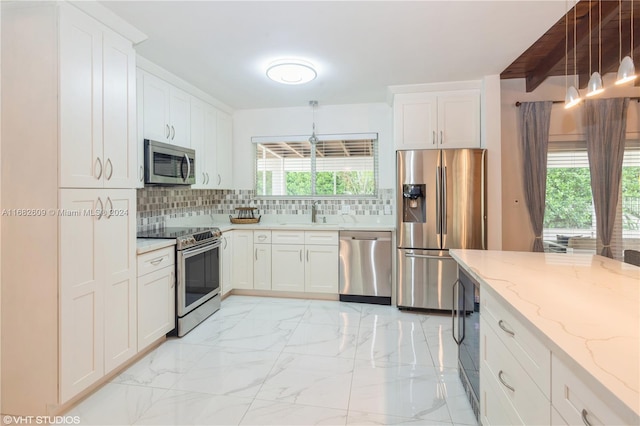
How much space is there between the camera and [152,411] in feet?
6.02

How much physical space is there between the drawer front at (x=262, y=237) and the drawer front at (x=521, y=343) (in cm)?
277

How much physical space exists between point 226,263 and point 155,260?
130 centimetres

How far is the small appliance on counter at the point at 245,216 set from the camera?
4215 mm

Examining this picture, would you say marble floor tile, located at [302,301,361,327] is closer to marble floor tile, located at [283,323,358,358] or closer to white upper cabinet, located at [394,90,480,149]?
marble floor tile, located at [283,323,358,358]

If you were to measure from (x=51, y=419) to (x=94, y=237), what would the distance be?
3.38 feet

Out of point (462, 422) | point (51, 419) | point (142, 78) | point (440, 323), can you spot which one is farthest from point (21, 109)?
point (440, 323)

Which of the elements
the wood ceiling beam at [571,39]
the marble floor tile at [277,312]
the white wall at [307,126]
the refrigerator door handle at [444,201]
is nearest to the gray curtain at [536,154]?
the wood ceiling beam at [571,39]

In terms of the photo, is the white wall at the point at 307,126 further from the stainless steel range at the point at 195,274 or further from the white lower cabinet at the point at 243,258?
the stainless steel range at the point at 195,274

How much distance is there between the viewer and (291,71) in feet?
9.37

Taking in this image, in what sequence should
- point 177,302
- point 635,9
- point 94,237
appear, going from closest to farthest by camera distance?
point 94,237, point 635,9, point 177,302

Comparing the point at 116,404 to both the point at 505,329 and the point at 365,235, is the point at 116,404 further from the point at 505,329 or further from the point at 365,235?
the point at 365,235

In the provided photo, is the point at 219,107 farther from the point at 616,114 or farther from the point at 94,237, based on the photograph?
the point at 616,114

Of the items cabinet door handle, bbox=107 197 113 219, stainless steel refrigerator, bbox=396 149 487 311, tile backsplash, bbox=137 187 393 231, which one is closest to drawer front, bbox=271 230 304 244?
tile backsplash, bbox=137 187 393 231

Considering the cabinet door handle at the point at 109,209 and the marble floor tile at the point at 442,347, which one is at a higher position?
the cabinet door handle at the point at 109,209
